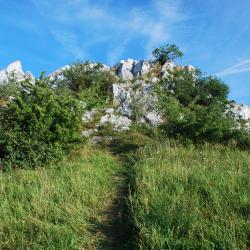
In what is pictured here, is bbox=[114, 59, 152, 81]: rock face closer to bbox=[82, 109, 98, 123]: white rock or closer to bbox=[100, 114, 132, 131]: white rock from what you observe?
bbox=[82, 109, 98, 123]: white rock

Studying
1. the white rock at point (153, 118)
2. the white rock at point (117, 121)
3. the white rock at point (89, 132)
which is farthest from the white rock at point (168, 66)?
the white rock at point (89, 132)

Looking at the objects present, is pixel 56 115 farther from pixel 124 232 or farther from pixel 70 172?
pixel 124 232

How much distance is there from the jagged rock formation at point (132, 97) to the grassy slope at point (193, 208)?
1095 centimetres

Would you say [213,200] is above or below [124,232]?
above

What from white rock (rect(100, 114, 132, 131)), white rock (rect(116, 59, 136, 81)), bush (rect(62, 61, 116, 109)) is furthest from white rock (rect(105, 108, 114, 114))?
white rock (rect(116, 59, 136, 81))

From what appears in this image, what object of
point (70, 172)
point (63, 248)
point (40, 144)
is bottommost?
point (63, 248)

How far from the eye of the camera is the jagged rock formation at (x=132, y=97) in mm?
23500

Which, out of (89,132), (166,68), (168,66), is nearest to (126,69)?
(166,68)

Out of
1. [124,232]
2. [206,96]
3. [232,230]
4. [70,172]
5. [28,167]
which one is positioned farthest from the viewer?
[206,96]

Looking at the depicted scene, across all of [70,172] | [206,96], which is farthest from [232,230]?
[206,96]

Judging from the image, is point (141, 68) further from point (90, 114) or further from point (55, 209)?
point (55, 209)

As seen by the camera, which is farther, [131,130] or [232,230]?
[131,130]

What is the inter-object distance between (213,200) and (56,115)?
8.93m

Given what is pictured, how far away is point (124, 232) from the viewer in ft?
23.1
